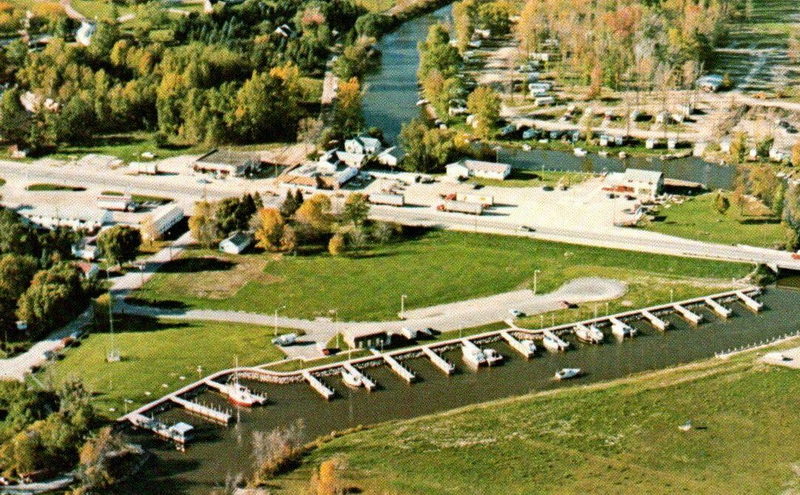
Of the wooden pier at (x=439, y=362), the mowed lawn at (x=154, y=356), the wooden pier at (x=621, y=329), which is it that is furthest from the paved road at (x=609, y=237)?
the mowed lawn at (x=154, y=356)

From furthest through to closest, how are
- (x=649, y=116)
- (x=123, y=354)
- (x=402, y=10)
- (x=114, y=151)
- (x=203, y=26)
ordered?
(x=402, y=10)
(x=203, y=26)
(x=649, y=116)
(x=114, y=151)
(x=123, y=354)

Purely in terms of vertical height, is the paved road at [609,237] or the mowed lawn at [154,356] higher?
the paved road at [609,237]

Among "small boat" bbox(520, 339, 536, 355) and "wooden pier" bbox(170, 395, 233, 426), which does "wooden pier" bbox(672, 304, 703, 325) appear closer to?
"small boat" bbox(520, 339, 536, 355)

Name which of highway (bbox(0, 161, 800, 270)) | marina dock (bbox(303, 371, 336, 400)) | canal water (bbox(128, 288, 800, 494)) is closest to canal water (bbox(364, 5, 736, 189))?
highway (bbox(0, 161, 800, 270))

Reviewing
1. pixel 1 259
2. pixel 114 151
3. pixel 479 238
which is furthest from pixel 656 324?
pixel 114 151

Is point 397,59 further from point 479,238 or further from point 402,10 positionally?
point 479,238

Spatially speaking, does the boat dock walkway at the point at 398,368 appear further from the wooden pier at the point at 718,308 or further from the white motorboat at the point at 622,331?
the wooden pier at the point at 718,308

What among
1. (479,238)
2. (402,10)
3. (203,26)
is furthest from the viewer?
(402,10)
